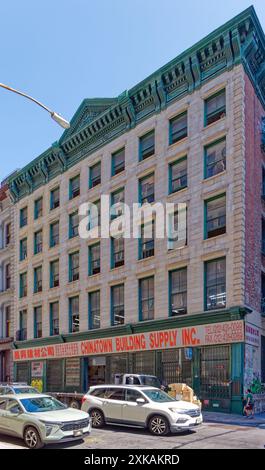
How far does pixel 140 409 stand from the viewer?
17.5 metres

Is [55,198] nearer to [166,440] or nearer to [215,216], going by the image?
[215,216]

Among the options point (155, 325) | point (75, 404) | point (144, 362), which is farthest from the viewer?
point (144, 362)

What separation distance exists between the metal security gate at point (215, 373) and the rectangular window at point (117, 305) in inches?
278

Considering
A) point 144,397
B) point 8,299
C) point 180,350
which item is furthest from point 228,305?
point 8,299

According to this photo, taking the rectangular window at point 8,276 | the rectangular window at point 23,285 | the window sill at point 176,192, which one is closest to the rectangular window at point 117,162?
the window sill at point 176,192

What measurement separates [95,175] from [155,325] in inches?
481

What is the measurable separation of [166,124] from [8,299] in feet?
72.8

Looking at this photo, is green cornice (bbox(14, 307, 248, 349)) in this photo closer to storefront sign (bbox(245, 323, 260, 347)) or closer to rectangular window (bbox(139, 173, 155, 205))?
storefront sign (bbox(245, 323, 260, 347))

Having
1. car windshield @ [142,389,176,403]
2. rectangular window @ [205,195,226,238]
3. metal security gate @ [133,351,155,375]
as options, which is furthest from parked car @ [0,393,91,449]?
rectangular window @ [205,195,226,238]

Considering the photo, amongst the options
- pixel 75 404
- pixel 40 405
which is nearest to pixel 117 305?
pixel 75 404

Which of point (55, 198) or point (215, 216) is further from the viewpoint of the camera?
point (55, 198)

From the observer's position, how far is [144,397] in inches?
699

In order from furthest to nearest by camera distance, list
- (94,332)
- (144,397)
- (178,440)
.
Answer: (94,332) < (144,397) < (178,440)
